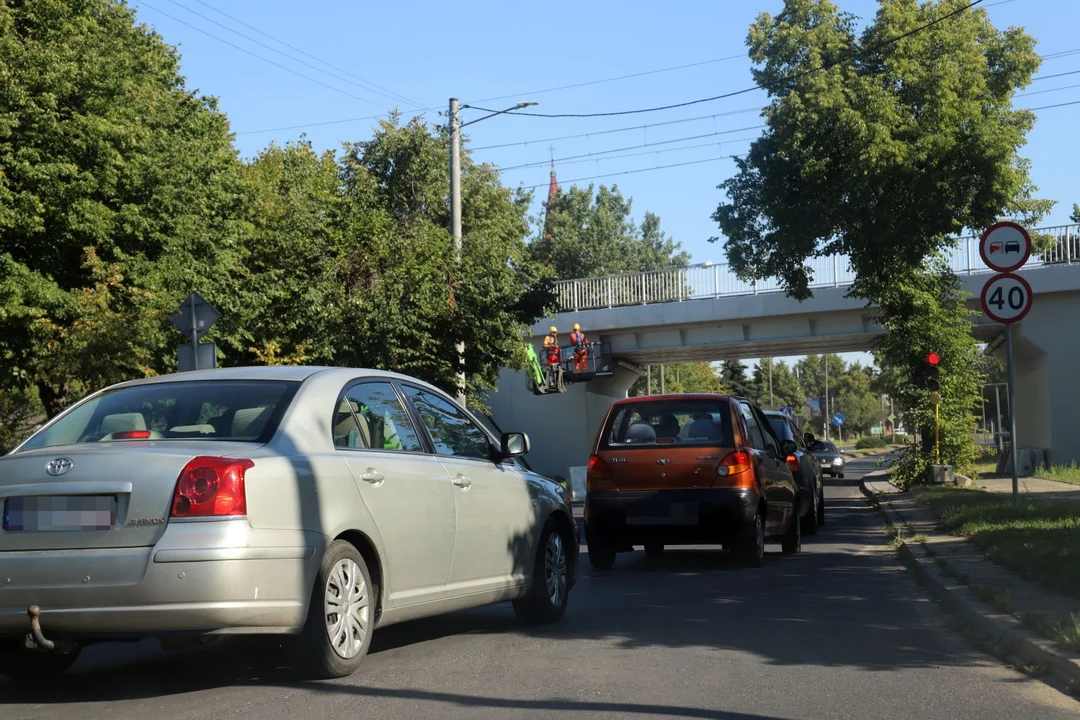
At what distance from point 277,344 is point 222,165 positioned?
11332mm

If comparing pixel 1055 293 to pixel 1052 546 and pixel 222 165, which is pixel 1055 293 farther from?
pixel 1052 546

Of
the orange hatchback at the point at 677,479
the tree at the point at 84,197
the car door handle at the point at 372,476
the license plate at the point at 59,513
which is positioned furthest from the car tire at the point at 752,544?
the tree at the point at 84,197

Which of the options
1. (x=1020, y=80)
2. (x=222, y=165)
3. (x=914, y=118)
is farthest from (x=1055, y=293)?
(x=222, y=165)

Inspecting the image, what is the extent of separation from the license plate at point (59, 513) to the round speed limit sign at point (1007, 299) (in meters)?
10.2

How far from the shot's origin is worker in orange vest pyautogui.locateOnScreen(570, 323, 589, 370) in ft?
142

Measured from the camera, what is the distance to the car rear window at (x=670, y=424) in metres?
12.2

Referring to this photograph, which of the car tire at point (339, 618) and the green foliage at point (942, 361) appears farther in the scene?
the green foliage at point (942, 361)

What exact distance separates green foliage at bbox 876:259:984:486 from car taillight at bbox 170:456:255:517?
23775 millimetres

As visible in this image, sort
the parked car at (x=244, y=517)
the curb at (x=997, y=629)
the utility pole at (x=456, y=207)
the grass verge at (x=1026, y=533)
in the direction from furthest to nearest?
the utility pole at (x=456, y=207), the grass verge at (x=1026, y=533), the curb at (x=997, y=629), the parked car at (x=244, y=517)

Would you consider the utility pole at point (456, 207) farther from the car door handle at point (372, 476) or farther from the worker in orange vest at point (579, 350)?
the car door handle at point (372, 476)

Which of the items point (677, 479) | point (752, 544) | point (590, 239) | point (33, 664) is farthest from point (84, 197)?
point (590, 239)

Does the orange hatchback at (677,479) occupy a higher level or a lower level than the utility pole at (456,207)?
lower

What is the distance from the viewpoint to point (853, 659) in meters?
7.03

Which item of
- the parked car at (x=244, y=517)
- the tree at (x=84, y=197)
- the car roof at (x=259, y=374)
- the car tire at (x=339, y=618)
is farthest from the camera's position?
the tree at (x=84, y=197)
